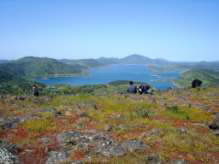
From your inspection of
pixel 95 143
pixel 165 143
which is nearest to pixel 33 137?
pixel 95 143

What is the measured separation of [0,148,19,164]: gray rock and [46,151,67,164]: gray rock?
3.95 feet

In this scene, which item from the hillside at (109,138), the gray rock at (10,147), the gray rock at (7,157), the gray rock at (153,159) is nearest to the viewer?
the gray rock at (7,157)

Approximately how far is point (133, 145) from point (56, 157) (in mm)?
3515

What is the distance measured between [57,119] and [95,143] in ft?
16.5

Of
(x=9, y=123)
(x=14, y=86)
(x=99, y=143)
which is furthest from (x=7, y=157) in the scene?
(x=14, y=86)

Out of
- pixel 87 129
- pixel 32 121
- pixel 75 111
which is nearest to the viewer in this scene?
pixel 87 129

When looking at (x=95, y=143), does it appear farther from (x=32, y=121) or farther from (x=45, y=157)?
(x=32, y=121)

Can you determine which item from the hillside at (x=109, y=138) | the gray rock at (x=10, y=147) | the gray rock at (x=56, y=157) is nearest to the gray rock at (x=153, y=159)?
the hillside at (x=109, y=138)

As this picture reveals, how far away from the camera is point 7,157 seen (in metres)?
6.75

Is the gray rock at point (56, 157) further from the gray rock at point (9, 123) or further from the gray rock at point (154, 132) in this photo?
the gray rock at point (9, 123)

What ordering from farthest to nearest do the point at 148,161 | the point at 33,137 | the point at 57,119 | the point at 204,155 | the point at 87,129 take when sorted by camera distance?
the point at 57,119 < the point at 87,129 < the point at 33,137 < the point at 204,155 < the point at 148,161

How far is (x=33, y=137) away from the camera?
9.66 meters

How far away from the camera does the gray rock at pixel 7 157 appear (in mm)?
6512

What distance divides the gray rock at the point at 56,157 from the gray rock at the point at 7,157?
3.95 feet
